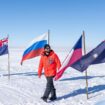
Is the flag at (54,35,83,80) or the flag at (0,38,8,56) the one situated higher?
the flag at (0,38,8,56)

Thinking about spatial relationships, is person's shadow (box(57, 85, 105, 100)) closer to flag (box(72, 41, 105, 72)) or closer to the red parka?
the red parka

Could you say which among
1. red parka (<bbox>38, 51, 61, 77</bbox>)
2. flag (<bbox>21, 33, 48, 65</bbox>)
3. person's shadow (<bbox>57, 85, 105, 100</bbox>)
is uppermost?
flag (<bbox>21, 33, 48, 65</bbox>)

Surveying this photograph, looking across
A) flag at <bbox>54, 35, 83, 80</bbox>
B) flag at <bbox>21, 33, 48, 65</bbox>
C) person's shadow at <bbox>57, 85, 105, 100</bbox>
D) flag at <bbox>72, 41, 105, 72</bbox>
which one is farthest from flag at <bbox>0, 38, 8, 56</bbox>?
flag at <bbox>72, 41, 105, 72</bbox>

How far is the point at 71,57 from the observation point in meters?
10.7

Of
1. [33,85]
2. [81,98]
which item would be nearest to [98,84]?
[33,85]

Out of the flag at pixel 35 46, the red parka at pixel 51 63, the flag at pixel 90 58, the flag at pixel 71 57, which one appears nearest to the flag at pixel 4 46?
the flag at pixel 35 46

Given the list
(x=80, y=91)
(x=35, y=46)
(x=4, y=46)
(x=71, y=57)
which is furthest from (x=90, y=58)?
(x=4, y=46)

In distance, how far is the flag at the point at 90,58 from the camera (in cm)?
1063

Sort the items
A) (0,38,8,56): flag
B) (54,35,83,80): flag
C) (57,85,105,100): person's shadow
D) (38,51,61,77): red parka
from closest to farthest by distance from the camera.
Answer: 1. (54,35,83,80): flag
2. (38,51,61,77): red parka
3. (57,85,105,100): person's shadow
4. (0,38,8,56): flag

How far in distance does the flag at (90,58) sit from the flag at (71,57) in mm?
181

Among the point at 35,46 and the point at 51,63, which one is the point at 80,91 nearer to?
the point at 51,63

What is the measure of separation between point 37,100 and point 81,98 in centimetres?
148

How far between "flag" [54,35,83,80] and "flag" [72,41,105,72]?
7.1 inches

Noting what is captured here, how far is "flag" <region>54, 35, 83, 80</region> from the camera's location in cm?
1041
